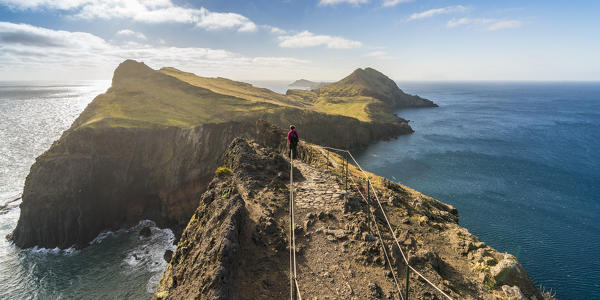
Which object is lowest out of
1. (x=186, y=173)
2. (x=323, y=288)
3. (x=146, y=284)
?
(x=146, y=284)

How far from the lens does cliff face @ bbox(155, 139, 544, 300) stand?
363 inches

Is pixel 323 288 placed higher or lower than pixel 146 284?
higher

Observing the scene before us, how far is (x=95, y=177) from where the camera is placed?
51938 millimetres

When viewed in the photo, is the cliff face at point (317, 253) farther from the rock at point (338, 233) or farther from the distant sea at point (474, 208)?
the distant sea at point (474, 208)

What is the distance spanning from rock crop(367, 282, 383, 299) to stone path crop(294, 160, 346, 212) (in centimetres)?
476

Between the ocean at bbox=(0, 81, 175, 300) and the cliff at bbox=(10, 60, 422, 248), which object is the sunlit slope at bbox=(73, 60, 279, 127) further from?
the ocean at bbox=(0, 81, 175, 300)

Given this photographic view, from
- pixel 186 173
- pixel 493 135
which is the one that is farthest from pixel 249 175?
pixel 493 135

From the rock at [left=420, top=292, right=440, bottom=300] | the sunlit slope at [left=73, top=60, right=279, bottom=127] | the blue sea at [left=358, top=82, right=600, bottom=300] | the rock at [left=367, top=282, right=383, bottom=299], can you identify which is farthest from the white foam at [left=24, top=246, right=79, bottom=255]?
the rock at [left=420, top=292, right=440, bottom=300]

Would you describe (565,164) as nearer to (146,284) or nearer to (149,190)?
(146,284)

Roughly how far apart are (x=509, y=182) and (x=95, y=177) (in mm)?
91747

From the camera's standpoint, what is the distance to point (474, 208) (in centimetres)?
5078

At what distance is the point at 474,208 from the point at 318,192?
4881cm

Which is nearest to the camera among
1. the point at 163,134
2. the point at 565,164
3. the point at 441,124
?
the point at 163,134

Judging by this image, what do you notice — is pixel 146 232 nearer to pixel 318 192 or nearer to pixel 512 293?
pixel 318 192
